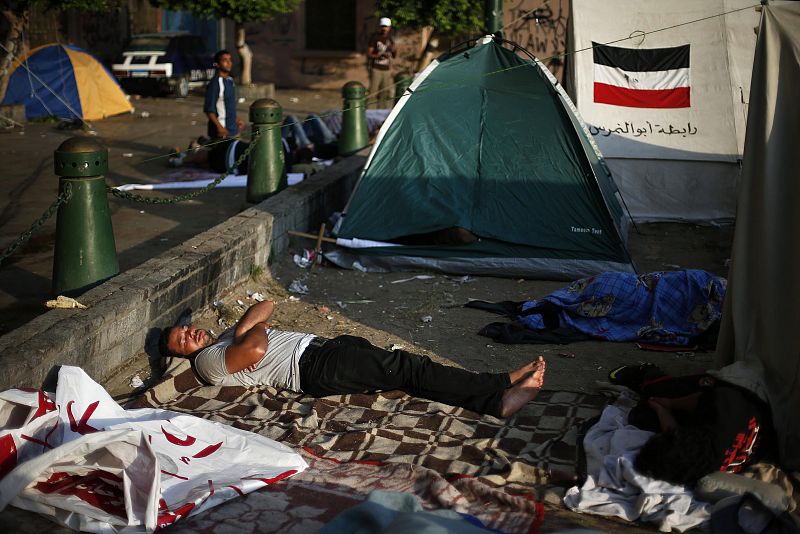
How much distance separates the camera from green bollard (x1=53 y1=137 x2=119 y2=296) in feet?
15.9

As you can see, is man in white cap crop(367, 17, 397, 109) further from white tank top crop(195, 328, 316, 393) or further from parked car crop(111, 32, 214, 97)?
white tank top crop(195, 328, 316, 393)

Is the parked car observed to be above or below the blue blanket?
above

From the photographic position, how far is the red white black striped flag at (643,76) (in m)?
8.57

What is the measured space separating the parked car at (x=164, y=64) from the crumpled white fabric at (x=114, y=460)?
15471 millimetres

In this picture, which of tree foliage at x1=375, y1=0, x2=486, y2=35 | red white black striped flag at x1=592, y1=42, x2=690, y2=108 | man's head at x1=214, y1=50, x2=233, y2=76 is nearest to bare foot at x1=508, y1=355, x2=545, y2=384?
red white black striped flag at x1=592, y1=42, x2=690, y2=108

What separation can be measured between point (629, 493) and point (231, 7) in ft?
47.6

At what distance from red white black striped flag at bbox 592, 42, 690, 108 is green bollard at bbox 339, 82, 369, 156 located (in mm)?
2768

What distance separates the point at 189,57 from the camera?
63.8 ft

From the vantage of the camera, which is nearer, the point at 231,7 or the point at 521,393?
the point at 521,393

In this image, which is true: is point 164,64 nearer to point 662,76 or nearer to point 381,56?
point 381,56

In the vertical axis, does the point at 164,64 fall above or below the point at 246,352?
above

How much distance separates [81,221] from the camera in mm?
4957

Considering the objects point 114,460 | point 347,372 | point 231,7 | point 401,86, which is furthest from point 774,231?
point 231,7

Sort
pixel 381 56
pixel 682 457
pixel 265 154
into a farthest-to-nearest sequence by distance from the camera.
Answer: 1. pixel 381 56
2. pixel 265 154
3. pixel 682 457
